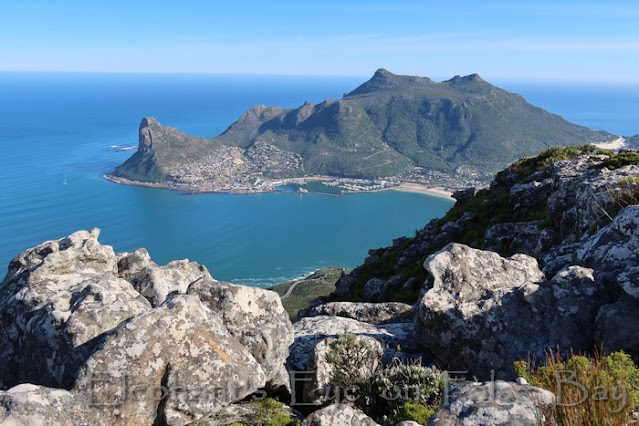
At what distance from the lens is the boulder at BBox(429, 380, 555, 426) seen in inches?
156

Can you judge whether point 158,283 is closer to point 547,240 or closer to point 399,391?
point 399,391

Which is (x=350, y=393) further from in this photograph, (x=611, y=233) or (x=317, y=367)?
(x=611, y=233)

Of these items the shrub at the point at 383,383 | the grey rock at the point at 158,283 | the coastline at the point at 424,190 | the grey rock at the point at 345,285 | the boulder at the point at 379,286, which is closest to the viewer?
the shrub at the point at 383,383

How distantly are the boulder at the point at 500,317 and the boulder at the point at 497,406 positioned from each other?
2.44m

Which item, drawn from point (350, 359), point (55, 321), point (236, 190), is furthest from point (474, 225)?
point (236, 190)

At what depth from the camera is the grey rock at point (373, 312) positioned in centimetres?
982

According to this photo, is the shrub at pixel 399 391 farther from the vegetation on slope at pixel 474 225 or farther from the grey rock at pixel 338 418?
the vegetation on slope at pixel 474 225

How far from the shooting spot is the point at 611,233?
8.00m

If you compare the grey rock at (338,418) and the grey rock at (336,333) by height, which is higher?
the grey rock at (338,418)

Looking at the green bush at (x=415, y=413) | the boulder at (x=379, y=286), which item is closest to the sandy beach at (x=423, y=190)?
the boulder at (x=379, y=286)

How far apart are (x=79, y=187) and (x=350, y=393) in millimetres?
194965

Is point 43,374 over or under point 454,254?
under

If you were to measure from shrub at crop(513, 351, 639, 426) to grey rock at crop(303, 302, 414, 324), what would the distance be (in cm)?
445

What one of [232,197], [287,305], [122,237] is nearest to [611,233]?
[287,305]
